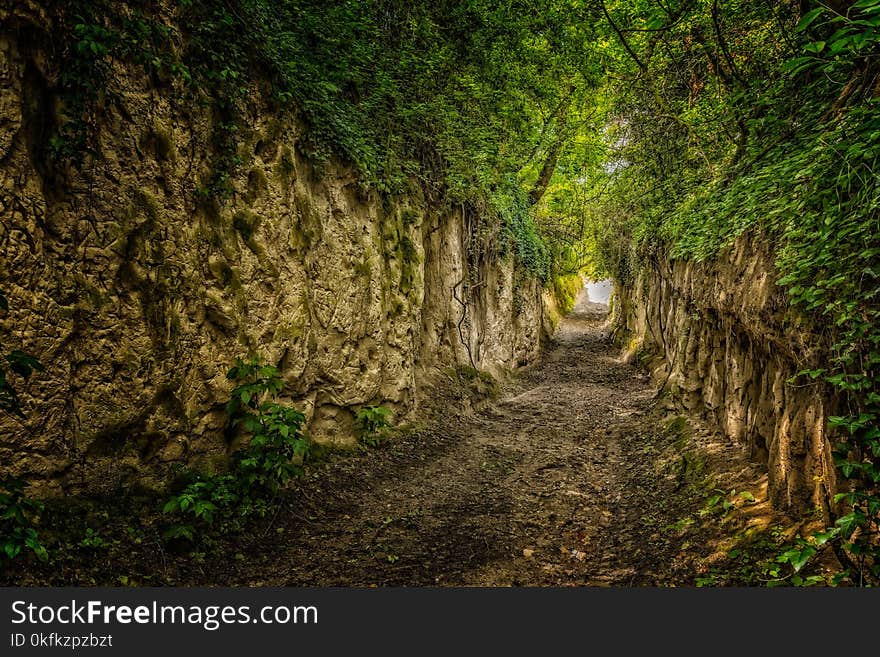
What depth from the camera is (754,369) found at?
486cm

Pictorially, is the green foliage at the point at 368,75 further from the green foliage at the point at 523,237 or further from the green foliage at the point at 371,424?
the green foliage at the point at 371,424

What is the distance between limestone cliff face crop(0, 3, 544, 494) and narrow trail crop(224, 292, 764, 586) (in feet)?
3.52

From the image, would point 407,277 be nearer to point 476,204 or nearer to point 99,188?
point 476,204

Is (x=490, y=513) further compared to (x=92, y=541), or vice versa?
(x=490, y=513)

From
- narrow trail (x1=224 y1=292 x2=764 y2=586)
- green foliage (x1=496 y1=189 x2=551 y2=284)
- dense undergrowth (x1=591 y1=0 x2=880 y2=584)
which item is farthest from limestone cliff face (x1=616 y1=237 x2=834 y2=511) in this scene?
green foliage (x1=496 y1=189 x2=551 y2=284)

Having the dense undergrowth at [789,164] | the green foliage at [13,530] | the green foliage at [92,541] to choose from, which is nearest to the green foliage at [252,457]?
the green foliage at [92,541]

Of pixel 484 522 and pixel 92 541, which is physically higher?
pixel 92 541

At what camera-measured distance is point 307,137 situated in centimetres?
609

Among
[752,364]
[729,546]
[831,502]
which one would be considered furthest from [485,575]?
[752,364]

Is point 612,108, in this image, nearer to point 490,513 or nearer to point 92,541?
point 490,513

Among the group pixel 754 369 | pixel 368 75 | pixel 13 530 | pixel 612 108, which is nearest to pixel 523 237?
pixel 612 108

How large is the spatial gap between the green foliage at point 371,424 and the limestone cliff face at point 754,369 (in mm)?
4525

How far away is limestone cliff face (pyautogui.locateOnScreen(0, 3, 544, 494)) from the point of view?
3.35 meters

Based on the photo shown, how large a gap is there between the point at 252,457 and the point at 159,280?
189 cm
